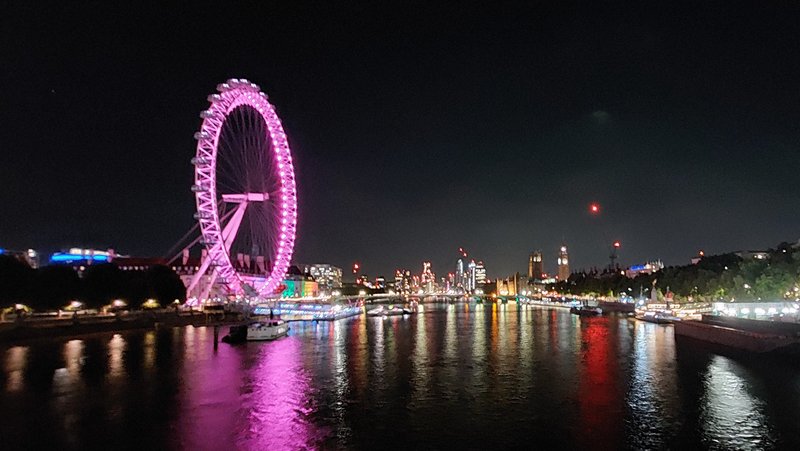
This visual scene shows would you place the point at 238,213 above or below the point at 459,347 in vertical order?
above

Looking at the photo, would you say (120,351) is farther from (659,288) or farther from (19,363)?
(659,288)

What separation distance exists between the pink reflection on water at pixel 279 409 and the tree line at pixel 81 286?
26.5 meters

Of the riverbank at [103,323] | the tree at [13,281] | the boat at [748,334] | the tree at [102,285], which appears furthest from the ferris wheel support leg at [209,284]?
the boat at [748,334]

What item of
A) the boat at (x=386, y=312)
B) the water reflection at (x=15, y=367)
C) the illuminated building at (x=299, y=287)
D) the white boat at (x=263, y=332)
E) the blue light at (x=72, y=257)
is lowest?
the boat at (x=386, y=312)

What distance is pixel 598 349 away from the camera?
37.7 m

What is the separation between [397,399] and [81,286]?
42668mm

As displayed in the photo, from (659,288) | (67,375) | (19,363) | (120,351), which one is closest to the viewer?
(67,375)

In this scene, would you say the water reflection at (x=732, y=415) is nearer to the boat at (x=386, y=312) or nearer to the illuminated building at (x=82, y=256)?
the boat at (x=386, y=312)

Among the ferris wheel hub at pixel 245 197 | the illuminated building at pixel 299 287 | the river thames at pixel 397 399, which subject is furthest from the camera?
the illuminated building at pixel 299 287

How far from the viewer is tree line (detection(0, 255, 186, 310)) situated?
46.9 metres

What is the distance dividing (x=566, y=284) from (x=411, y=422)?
168m

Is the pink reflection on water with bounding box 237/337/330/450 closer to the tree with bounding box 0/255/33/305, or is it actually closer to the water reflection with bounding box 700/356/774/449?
the water reflection with bounding box 700/356/774/449

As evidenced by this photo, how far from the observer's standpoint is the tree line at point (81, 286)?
154 feet

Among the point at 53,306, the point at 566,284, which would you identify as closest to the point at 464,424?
the point at 53,306
